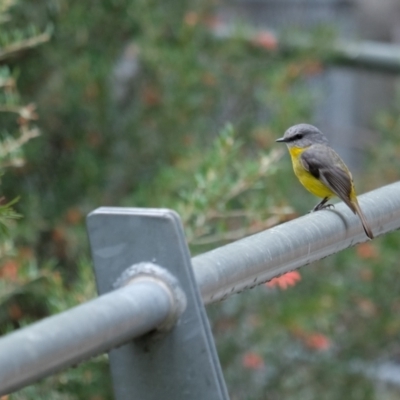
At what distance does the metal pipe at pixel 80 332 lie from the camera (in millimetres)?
986

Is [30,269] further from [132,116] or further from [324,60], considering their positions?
[324,60]

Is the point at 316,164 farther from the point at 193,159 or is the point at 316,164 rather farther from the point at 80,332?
the point at 80,332

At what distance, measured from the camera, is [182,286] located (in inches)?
48.0

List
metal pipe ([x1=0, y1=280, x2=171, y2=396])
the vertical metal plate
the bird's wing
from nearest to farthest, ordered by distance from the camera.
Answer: metal pipe ([x1=0, y1=280, x2=171, y2=396]) → the vertical metal plate → the bird's wing

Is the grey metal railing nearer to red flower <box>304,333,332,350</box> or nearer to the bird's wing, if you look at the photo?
the bird's wing

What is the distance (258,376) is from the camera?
4.09 metres

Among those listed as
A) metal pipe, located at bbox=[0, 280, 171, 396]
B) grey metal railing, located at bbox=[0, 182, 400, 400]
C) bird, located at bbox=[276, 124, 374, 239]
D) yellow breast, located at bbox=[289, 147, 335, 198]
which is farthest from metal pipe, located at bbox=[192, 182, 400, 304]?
yellow breast, located at bbox=[289, 147, 335, 198]

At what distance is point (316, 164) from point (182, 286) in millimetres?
2247

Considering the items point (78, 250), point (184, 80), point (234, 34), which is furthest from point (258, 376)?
point (234, 34)

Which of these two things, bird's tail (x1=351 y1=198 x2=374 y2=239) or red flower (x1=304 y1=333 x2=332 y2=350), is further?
red flower (x1=304 y1=333 x2=332 y2=350)

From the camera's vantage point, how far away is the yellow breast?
11.2 ft

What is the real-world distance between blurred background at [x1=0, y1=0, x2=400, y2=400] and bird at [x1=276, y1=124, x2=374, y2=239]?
11 centimetres

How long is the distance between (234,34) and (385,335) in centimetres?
155

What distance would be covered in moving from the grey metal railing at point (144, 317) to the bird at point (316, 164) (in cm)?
192
